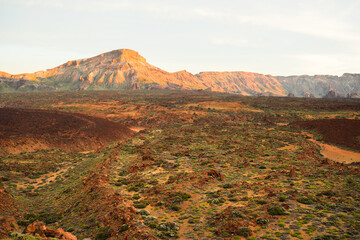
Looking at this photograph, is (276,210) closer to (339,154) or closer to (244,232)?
(244,232)

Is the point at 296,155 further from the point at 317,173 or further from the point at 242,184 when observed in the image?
the point at 242,184

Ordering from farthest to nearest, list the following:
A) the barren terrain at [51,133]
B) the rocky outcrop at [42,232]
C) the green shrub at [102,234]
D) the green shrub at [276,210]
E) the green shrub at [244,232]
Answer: the barren terrain at [51,133] → the green shrub at [276,210] → the green shrub at [102,234] → the green shrub at [244,232] → the rocky outcrop at [42,232]

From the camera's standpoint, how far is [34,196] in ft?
100

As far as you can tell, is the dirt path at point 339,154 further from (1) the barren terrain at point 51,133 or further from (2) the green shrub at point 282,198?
(1) the barren terrain at point 51,133

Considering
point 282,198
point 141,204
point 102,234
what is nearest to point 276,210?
point 282,198

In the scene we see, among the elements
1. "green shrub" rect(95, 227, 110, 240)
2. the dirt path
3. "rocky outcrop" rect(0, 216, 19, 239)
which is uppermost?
the dirt path

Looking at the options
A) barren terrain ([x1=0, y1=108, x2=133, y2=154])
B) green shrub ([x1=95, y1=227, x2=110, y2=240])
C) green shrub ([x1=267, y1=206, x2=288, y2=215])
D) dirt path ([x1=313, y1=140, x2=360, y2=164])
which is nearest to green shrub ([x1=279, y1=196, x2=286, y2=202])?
green shrub ([x1=267, y1=206, x2=288, y2=215])

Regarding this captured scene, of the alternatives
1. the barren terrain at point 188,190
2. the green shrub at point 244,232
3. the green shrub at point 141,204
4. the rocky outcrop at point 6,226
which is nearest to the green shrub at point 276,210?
the barren terrain at point 188,190

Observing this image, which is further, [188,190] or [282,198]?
[188,190]

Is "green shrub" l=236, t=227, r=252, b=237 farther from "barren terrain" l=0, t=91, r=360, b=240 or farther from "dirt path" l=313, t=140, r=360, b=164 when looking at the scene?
"dirt path" l=313, t=140, r=360, b=164

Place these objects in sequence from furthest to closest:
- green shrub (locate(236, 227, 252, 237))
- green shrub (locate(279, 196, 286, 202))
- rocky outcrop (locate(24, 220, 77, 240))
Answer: green shrub (locate(279, 196, 286, 202)), green shrub (locate(236, 227, 252, 237)), rocky outcrop (locate(24, 220, 77, 240))

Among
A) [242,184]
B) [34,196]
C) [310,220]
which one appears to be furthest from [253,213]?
[34,196]

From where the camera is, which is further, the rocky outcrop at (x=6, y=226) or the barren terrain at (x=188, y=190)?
the barren terrain at (x=188, y=190)

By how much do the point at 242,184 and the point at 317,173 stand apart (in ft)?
44.1
